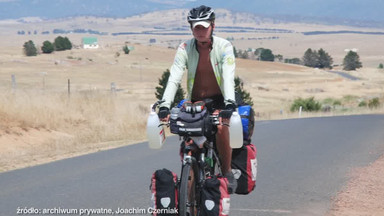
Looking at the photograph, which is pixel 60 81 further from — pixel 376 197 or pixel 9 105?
pixel 376 197

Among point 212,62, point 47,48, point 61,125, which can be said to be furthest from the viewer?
point 47,48

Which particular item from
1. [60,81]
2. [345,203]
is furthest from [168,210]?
[60,81]

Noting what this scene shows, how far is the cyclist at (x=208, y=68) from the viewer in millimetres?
5949

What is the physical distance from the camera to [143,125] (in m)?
20.3

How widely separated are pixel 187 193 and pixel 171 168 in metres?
4.69

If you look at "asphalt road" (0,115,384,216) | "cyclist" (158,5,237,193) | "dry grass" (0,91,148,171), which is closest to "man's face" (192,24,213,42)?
"cyclist" (158,5,237,193)

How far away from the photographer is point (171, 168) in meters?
10.1

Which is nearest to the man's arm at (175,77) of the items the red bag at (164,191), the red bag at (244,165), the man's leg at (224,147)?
the man's leg at (224,147)

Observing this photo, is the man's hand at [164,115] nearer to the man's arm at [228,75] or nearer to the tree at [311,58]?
the man's arm at [228,75]

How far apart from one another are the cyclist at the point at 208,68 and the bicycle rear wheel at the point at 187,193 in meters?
0.58

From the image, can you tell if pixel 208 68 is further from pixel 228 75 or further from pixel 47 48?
pixel 47 48

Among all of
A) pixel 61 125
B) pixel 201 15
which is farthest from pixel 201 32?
pixel 61 125

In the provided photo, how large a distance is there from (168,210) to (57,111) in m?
14.3

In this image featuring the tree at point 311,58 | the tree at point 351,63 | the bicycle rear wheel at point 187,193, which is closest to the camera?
the bicycle rear wheel at point 187,193
